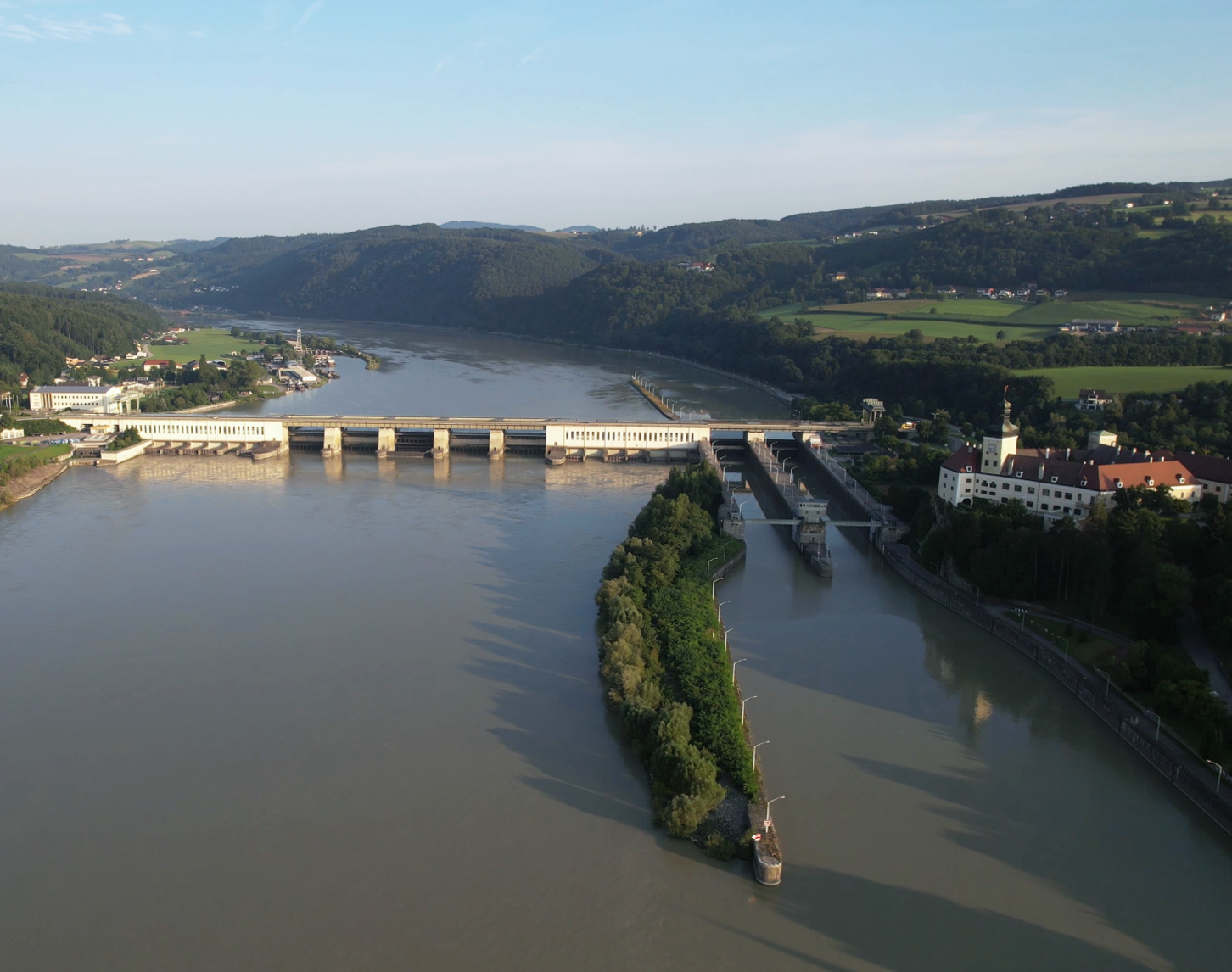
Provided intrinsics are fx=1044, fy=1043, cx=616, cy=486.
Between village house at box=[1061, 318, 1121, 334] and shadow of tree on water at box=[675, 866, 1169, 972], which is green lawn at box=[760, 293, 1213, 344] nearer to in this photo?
village house at box=[1061, 318, 1121, 334]

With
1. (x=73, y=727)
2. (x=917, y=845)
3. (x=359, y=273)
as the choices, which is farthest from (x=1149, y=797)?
(x=359, y=273)

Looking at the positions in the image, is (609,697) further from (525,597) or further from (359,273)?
(359,273)

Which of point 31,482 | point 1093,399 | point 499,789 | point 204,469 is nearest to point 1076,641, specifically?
point 499,789

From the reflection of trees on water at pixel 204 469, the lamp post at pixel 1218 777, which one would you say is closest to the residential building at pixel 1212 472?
→ the lamp post at pixel 1218 777

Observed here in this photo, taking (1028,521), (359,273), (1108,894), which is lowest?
(1108,894)

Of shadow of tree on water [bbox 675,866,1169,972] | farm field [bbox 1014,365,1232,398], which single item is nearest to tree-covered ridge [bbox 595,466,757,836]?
shadow of tree on water [bbox 675,866,1169,972]

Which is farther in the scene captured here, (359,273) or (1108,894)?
(359,273)

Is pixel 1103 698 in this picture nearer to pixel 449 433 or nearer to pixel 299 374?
pixel 449 433
